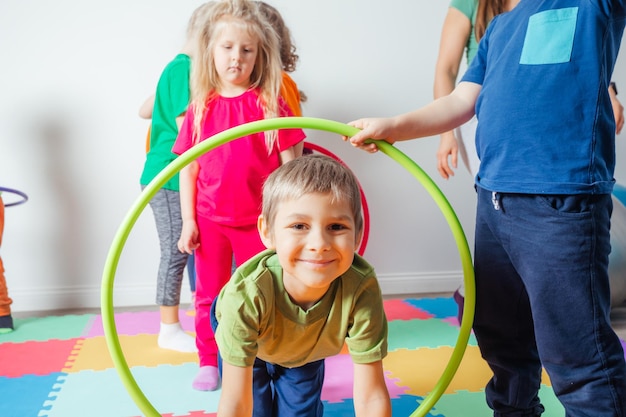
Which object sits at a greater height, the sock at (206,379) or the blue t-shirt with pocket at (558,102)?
the blue t-shirt with pocket at (558,102)

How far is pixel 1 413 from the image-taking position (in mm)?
1950

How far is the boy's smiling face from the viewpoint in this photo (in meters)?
1.42

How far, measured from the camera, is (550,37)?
1345mm

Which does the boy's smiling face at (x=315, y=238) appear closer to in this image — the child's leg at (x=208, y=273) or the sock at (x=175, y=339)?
the child's leg at (x=208, y=273)

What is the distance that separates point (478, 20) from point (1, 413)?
2058 millimetres

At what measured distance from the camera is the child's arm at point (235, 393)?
144cm

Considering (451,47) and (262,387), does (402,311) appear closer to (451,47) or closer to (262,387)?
(451,47)

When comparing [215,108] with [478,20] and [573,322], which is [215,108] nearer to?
[478,20]

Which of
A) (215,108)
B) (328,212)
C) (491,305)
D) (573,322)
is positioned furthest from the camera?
(215,108)

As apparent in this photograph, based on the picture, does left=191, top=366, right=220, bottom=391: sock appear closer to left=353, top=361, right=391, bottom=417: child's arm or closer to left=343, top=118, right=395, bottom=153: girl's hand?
left=353, top=361, right=391, bottom=417: child's arm

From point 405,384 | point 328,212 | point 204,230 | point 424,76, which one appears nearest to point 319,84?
point 424,76

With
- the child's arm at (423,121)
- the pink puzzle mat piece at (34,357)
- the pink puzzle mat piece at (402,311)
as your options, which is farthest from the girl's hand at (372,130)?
the pink puzzle mat piece at (402,311)

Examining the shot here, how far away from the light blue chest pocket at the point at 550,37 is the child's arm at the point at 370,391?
31.3 inches

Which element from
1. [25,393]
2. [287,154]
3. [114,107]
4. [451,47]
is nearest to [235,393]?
[287,154]
